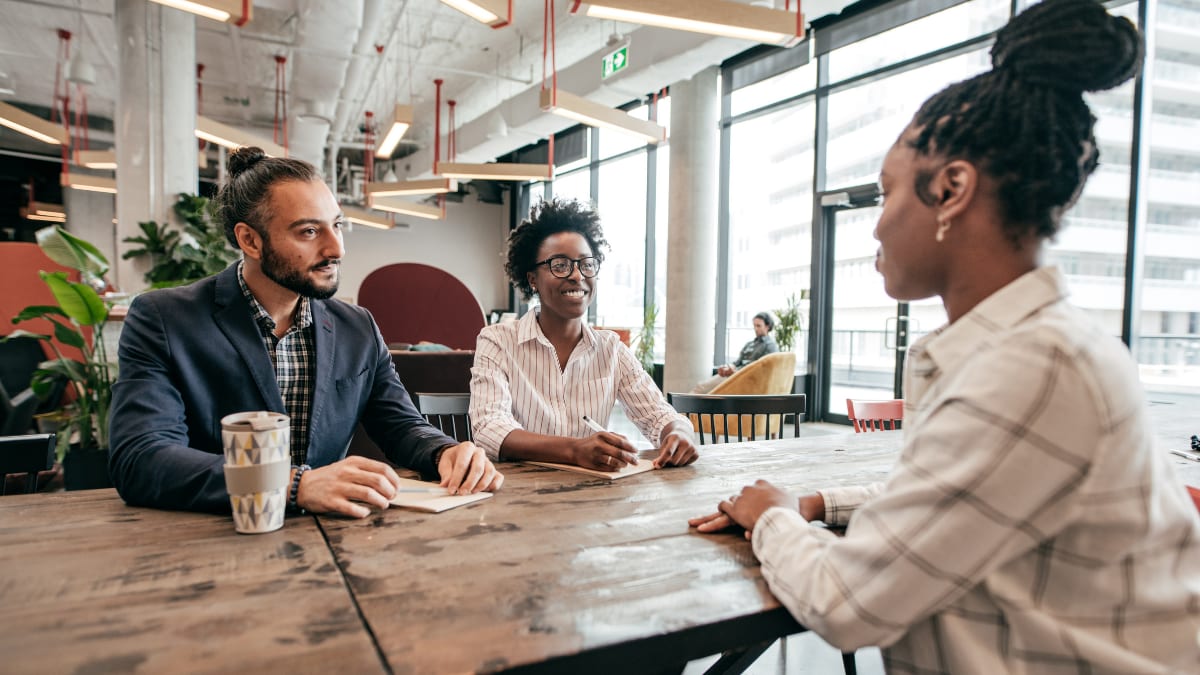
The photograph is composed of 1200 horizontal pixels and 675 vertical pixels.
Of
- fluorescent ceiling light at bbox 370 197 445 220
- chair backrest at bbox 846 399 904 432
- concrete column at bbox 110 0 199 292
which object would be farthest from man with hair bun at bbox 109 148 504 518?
fluorescent ceiling light at bbox 370 197 445 220

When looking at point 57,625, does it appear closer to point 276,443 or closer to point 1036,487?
point 276,443

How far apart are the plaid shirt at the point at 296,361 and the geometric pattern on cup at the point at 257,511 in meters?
0.58

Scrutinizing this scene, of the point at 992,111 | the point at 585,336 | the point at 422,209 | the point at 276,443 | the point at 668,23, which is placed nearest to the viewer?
the point at 992,111

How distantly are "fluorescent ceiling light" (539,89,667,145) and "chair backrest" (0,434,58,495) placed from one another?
3.87 metres

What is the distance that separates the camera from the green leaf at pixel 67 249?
3145 millimetres

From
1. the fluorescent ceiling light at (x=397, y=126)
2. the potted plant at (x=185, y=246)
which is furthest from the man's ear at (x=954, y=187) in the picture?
the fluorescent ceiling light at (x=397, y=126)

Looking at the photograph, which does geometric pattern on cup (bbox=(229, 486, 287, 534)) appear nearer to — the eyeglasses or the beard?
the beard

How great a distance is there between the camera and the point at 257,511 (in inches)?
37.1

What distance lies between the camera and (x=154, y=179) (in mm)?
5270

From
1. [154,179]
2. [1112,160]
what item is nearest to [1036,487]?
[1112,160]

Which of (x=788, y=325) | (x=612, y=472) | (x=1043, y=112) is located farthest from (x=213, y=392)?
(x=788, y=325)

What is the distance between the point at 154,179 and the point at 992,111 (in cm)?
612

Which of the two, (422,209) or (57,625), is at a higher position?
(422,209)

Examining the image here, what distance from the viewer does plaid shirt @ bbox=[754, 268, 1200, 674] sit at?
25.4 inches
